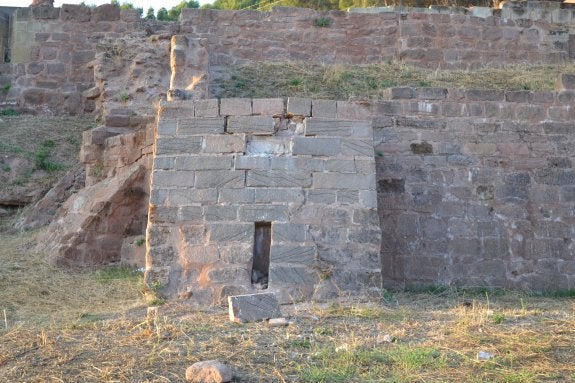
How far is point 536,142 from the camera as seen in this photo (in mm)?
9992

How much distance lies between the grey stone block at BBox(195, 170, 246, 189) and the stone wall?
7.01 m

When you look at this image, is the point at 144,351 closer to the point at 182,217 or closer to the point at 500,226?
the point at 182,217

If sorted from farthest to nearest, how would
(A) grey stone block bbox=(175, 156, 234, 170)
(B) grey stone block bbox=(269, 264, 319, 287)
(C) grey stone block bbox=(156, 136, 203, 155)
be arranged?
(C) grey stone block bbox=(156, 136, 203, 155), (A) grey stone block bbox=(175, 156, 234, 170), (B) grey stone block bbox=(269, 264, 319, 287)

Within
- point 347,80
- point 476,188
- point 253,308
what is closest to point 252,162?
point 253,308

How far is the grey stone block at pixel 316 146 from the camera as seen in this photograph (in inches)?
322

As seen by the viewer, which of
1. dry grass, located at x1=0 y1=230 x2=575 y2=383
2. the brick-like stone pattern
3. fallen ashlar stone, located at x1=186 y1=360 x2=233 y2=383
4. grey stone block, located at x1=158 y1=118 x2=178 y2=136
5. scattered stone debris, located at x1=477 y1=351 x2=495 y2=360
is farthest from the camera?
the brick-like stone pattern

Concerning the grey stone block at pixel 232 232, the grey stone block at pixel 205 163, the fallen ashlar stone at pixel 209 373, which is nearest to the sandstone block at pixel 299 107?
the grey stone block at pixel 205 163

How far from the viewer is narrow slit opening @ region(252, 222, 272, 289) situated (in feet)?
25.5

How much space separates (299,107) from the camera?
8383mm

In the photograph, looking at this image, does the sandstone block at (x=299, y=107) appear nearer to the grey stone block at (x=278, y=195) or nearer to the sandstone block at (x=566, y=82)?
the grey stone block at (x=278, y=195)

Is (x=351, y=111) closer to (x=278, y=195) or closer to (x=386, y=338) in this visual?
(x=278, y=195)

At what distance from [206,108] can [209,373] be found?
4.03 meters

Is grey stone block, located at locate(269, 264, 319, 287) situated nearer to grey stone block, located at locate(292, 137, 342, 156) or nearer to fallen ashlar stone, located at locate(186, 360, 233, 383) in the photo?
grey stone block, located at locate(292, 137, 342, 156)

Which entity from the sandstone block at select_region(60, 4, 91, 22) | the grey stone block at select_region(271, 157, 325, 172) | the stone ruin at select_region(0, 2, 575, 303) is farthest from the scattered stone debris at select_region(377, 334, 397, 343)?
the sandstone block at select_region(60, 4, 91, 22)
